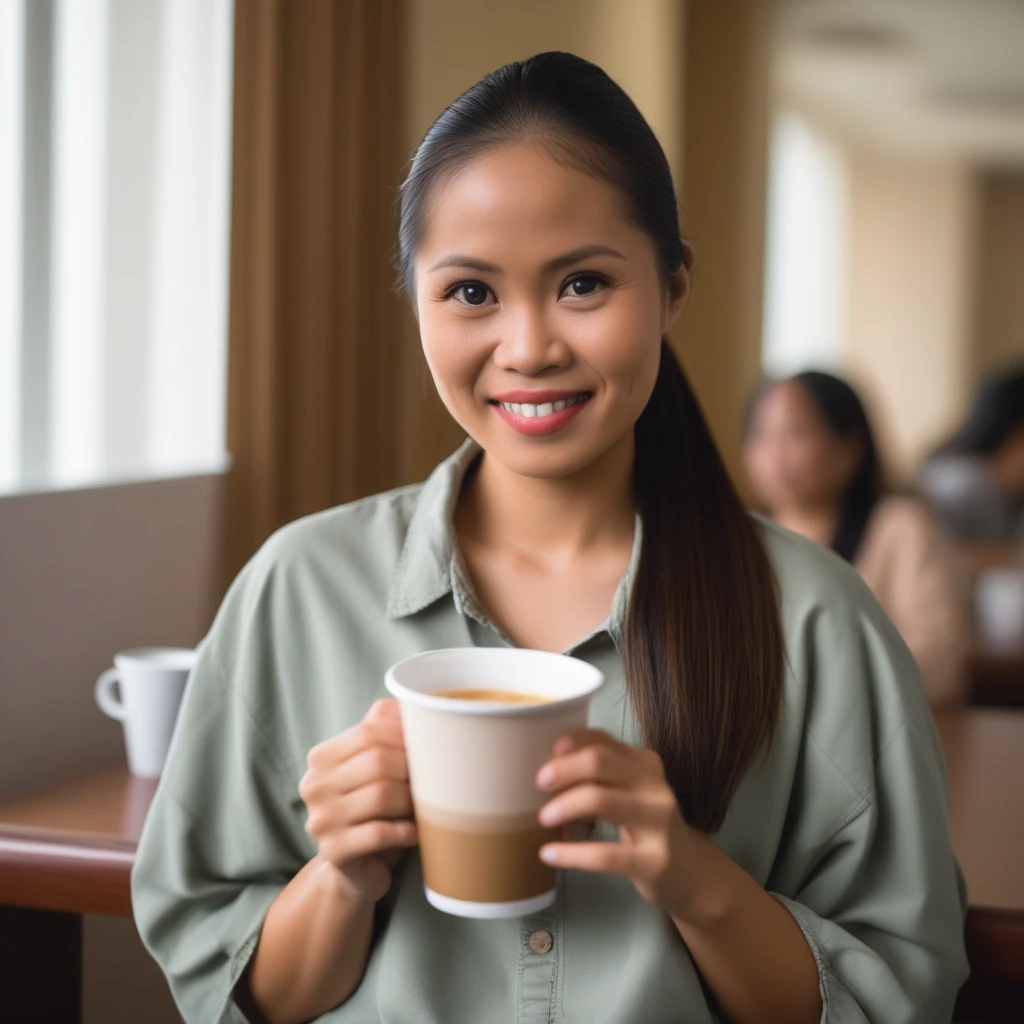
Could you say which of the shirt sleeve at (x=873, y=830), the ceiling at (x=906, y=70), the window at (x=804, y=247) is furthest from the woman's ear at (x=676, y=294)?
the window at (x=804, y=247)

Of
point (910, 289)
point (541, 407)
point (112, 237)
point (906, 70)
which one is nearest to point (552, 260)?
point (541, 407)

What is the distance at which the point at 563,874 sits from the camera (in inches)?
44.0

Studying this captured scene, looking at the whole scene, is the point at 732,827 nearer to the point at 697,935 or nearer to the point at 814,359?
the point at 697,935

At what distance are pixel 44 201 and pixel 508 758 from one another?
4.90ft

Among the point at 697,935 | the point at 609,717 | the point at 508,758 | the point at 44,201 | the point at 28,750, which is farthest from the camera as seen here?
the point at 44,201

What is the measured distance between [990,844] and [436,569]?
769 millimetres

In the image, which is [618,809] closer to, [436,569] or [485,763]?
[485,763]

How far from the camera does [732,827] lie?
1127 mm

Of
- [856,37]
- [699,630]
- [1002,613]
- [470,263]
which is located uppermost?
[856,37]

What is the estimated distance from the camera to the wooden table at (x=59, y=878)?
1.38m

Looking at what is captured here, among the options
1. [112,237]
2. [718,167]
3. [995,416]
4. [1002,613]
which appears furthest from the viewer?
[718,167]

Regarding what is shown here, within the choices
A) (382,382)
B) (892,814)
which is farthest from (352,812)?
(382,382)

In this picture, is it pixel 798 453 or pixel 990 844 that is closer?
pixel 990 844

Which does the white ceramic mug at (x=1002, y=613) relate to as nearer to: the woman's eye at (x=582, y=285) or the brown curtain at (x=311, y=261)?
the brown curtain at (x=311, y=261)
